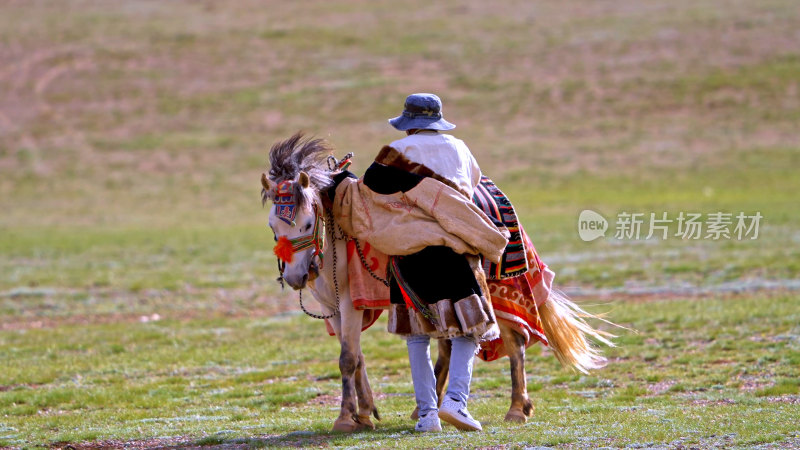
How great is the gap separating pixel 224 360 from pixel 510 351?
4.27 m

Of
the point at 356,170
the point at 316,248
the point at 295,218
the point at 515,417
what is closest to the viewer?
the point at 295,218

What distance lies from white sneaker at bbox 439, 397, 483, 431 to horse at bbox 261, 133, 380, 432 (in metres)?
0.76

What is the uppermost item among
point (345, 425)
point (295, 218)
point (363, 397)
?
point (295, 218)

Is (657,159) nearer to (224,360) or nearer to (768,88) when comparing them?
(768,88)

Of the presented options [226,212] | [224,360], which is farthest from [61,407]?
[226,212]

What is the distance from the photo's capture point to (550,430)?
654cm

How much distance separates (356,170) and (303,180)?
88.3 feet

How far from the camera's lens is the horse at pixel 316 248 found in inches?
262

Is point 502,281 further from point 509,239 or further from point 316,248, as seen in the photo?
point 316,248

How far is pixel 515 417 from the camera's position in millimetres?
7152

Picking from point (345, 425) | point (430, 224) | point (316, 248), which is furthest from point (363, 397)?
point (430, 224)

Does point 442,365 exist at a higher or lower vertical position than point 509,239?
lower

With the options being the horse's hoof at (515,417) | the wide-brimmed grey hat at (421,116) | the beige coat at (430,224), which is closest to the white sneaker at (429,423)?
the horse's hoof at (515,417)

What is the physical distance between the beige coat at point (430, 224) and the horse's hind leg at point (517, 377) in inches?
34.2
